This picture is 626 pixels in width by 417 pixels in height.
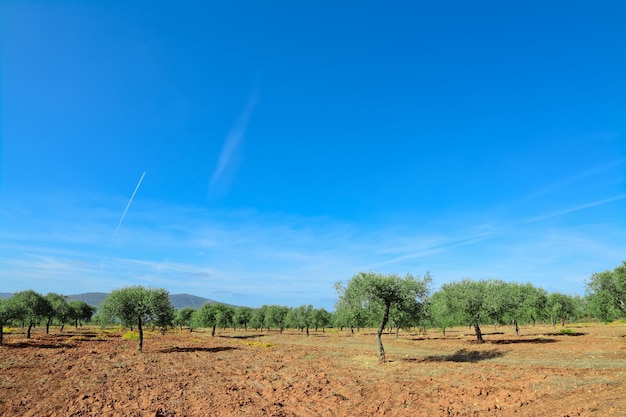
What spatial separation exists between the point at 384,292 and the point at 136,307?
37194 millimetres

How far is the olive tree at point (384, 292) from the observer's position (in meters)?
32.5

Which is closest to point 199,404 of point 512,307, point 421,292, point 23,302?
point 421,292

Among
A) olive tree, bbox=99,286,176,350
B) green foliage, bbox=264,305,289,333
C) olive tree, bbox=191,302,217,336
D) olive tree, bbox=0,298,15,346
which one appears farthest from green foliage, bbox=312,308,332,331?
olive tree, bbox=0,298,15,346

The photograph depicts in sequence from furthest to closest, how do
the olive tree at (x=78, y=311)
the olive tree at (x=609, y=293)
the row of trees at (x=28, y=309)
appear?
the olive tree at (x=78, y=311), the row of trees at (x=28, y=309), the olive tree at (x=609, y=293)

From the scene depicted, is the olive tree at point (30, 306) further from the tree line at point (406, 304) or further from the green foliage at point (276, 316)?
the green foliage at point (276, 316)

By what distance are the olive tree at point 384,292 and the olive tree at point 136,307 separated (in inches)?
1252

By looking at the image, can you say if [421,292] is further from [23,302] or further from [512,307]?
[23,302]

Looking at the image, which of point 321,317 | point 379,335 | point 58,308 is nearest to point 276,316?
point 321,317

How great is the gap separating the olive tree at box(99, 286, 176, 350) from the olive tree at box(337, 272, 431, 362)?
104ft

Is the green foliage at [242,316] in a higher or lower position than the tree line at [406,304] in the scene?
lower

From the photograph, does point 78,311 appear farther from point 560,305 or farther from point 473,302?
point 560,305

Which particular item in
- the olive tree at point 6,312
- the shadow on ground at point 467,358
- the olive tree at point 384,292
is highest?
the olive tree at point 384,292

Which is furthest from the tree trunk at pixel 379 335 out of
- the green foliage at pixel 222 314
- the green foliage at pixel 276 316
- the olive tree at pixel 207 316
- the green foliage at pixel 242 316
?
the green foliage at pixel 242 316

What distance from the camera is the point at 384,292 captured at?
3281 centimetres
